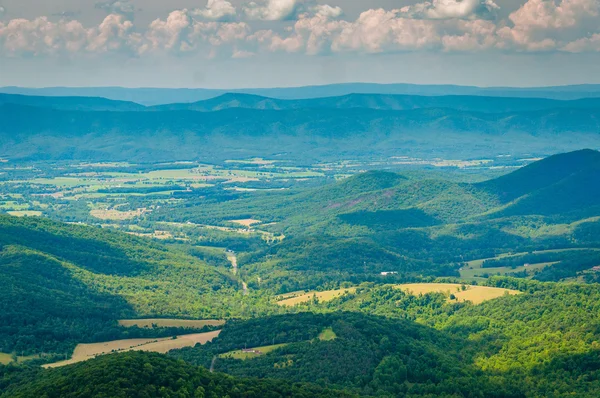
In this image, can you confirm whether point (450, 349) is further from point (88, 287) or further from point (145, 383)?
point (88, 287)

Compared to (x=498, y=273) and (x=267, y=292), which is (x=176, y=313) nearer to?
(x=267, y=292)

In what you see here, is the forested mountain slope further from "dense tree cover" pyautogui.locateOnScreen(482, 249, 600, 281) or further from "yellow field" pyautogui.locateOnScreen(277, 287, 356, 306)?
"dense tree cover" pyautogui.locateOnScreen(482, 249, 600, 281)

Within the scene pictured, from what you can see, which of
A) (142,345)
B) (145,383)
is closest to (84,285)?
(142,345)

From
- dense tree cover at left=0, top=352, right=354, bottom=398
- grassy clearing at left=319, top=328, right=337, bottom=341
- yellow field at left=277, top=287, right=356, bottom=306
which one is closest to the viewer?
dense tree cover at left=0, top=352, right=354, bottom=398

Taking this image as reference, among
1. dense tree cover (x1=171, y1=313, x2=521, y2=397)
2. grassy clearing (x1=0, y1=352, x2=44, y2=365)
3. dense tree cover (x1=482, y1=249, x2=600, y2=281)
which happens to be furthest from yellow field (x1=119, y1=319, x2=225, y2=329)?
dense tree cover (x1=482, y1=249, x2=600, y2=281)

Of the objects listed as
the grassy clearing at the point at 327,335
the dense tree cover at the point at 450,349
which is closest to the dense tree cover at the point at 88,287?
the dense tree cover at the point at 450,349

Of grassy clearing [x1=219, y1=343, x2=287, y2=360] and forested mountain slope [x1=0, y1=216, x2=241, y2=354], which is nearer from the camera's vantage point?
grassy clearing [x1=219, y1=343, x2=287, y2=360]

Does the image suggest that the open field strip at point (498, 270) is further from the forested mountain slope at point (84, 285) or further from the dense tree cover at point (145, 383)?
the dense tree cover at point (145, 383)
